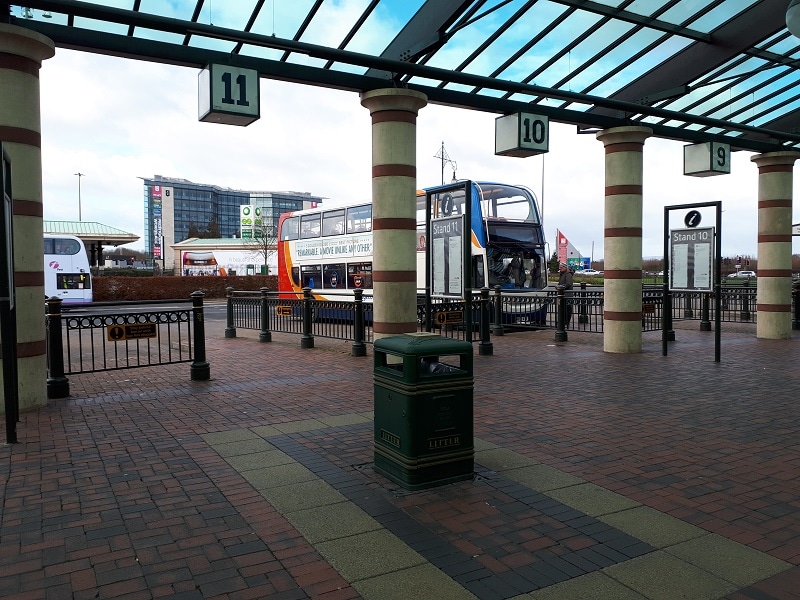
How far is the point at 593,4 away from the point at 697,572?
8.68 metres

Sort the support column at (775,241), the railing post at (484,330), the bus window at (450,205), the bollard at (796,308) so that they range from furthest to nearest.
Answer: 1. the bollard at (796,308)
2. the bus window at (450,205)
3. the support column at (775,241)
4. the railing post at (484,330)

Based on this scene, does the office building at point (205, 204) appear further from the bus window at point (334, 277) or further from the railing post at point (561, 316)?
the railing post at point (561, 316)

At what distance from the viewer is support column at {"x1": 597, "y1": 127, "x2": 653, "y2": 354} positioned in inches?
506

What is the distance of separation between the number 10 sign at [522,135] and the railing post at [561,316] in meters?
5.13

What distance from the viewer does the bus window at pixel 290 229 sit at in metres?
23.7

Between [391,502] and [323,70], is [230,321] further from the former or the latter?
[391,502]

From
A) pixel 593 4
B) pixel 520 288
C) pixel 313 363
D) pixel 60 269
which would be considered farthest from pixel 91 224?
pixel 593 4

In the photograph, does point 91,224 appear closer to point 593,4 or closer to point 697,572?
point 593,4

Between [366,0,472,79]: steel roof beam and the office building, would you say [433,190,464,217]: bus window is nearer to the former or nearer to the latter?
[366,0,472,79]: steel roof beam

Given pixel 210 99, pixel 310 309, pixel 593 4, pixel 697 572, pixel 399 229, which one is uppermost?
pixel 593 4

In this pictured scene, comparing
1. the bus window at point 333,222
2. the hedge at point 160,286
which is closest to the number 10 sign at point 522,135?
the bus window at point 333,222

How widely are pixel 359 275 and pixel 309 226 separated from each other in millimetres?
3488

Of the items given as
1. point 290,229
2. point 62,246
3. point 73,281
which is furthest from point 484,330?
point 62,246

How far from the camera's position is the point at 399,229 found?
10.7 meters
